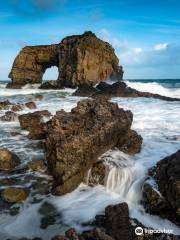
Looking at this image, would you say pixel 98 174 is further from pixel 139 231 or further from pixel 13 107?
pixel 13 107

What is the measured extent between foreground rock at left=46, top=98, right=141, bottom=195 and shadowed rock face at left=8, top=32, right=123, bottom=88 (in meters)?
23.3

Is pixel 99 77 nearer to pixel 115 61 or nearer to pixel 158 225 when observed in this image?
pixel 115 61

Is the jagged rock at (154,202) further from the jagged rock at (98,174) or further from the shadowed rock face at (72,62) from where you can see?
the shadowed rock face at (72,62)

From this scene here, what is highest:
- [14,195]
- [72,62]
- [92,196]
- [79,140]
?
[72,62]

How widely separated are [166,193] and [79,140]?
2221mm

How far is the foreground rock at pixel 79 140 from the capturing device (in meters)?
7.06

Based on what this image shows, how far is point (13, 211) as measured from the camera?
6.08m

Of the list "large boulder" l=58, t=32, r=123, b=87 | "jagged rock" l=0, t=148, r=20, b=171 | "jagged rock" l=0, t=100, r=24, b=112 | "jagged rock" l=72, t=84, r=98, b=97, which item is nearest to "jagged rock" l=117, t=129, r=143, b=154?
"jagged rock" l=0, t=148, r=20, b=171

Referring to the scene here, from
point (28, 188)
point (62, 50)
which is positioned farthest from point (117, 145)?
point (62, 50)

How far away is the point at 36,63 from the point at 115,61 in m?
8.10

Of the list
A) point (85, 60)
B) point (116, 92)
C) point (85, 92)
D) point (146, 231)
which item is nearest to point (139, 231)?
point (146, 231)

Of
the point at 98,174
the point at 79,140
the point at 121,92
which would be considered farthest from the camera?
the point at 121,92

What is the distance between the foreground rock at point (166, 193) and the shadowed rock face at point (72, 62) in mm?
25834

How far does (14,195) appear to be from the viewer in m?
6.51
